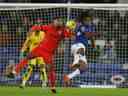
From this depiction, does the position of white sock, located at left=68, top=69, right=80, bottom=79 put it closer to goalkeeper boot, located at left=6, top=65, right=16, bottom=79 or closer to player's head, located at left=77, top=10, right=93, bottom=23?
player's head, located at left=77, top=10, right=93, bottom=23

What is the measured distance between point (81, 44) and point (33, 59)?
5.25 feet

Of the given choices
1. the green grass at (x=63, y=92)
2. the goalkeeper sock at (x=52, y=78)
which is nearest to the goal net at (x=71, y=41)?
the green grass at (x=63, y=92)

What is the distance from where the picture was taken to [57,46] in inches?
725

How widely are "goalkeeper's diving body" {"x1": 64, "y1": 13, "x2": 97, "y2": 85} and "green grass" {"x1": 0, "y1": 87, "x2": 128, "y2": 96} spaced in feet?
2.59

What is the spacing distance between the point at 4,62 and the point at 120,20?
10.2 ft

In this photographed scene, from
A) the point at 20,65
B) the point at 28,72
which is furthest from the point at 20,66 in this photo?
the point at 28,72

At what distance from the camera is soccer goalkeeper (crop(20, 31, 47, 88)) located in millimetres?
17984

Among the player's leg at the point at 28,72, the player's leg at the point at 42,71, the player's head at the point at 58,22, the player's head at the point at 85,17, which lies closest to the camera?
the player's head at the point at 58,22

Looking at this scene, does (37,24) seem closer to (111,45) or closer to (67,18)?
(67,18)

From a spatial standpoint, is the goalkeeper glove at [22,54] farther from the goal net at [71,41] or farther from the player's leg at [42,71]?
the player's leg at [42,71]

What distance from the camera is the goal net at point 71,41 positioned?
1908 cm

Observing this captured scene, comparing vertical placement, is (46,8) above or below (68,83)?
above

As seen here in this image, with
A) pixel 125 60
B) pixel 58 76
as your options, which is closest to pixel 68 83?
pixel 58 76

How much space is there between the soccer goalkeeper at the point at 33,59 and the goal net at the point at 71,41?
0.61 metres
